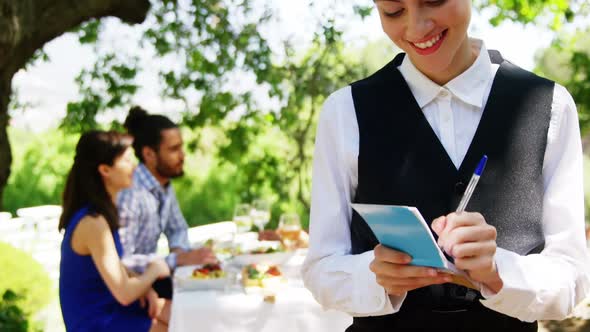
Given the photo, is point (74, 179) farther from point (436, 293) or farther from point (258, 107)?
point (436, 293)

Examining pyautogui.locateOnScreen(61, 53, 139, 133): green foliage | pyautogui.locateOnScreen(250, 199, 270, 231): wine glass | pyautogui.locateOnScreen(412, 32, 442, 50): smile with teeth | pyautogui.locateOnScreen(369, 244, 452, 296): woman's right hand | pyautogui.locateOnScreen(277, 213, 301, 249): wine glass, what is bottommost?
pyautogui.locateOnScreen(277, 213, 301, 249): wine glass

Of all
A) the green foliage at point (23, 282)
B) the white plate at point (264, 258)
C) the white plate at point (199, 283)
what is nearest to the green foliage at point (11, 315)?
the green foliage at point (23, 282)

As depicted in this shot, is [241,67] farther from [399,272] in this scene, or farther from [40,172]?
[40,172]

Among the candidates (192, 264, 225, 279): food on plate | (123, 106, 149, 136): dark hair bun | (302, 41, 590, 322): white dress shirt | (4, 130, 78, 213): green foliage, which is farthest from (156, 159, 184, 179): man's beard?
(4, 130, 78, 213): green foliage

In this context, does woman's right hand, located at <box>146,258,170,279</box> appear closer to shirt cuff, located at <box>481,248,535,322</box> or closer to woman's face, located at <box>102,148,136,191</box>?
woman's face, located at <box>102,148,136,191</box>

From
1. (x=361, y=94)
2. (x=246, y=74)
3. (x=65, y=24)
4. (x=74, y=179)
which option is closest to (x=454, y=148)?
(x=361, y=94)

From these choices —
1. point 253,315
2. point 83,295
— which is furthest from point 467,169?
point 83,295

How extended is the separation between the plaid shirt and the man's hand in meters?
0.41

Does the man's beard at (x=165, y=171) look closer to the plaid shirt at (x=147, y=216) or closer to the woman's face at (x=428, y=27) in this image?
the plaid shirt at (x=147, y=216)

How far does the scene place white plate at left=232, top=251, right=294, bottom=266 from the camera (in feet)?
11.2

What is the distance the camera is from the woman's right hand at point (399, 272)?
1.12 meters

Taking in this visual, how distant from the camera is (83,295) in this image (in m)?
3.33

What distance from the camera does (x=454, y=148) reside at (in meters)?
1.36

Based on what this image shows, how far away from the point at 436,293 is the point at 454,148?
0.87 ft
